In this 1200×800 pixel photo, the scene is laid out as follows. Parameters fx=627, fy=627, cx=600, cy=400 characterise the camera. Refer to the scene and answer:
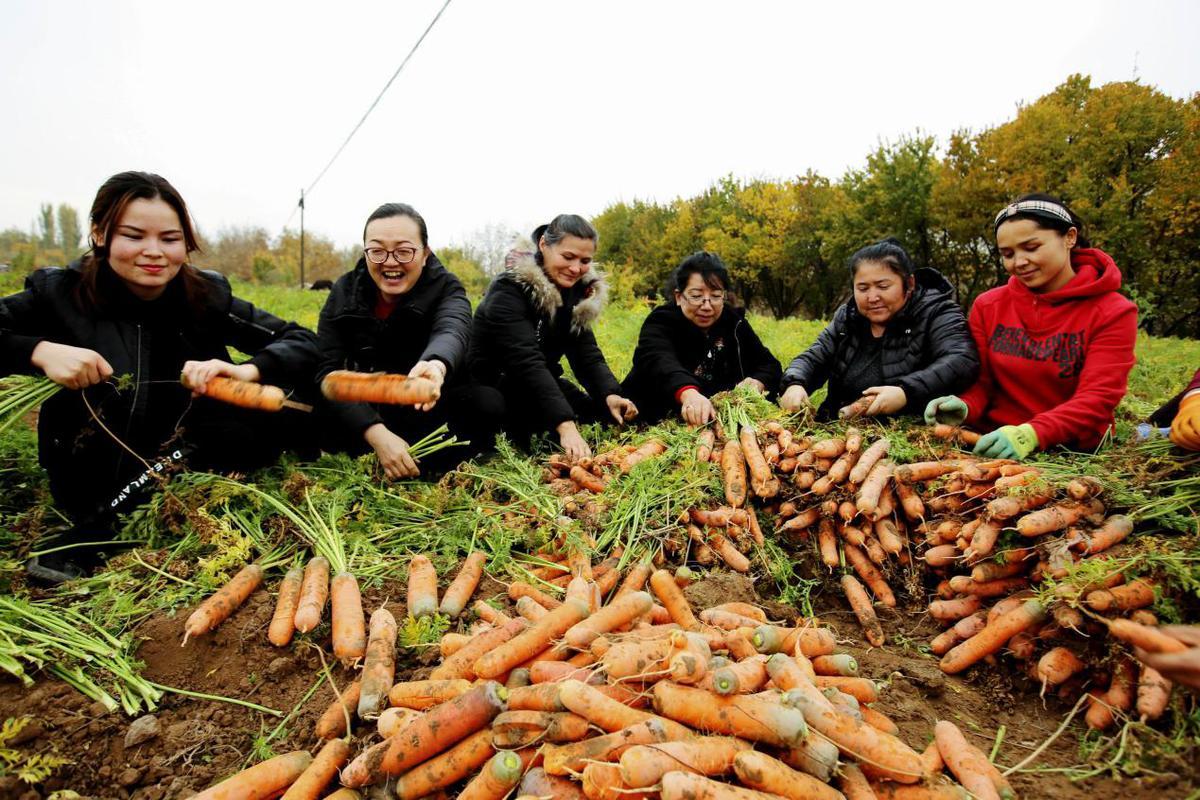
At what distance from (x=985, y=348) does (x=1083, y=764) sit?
2.42m

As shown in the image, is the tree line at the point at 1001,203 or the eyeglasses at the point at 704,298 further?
the tree line at the point at 1001,203

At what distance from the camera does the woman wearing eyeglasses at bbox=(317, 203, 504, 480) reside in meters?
3.46

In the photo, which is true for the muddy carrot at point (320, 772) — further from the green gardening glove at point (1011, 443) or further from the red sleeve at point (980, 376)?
the red sleeve at point (980, 376)

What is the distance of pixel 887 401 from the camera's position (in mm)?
3387

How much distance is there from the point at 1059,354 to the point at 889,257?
1.01 m

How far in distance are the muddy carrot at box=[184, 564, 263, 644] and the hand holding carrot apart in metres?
2.82

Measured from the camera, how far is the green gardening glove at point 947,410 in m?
3.28

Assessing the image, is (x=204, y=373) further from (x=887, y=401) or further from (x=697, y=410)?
(x=887, y=401)

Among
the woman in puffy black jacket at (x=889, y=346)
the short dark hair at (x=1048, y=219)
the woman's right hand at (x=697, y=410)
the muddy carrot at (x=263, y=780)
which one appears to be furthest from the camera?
the woman's right hand at (x=697, y=410)

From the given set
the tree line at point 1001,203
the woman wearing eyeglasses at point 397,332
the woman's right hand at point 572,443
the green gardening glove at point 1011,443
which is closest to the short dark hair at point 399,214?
the woman wearing eyeglasses at point 397,332

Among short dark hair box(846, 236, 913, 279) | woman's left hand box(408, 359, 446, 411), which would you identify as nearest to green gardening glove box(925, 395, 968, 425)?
short dark hair box(846, 236, 913, 279)

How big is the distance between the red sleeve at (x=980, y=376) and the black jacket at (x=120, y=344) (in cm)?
373

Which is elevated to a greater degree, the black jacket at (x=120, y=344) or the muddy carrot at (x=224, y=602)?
the black jacket at (x=120, y=344)

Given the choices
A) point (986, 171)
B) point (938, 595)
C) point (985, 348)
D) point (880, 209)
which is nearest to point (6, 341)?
point (938, 595)
